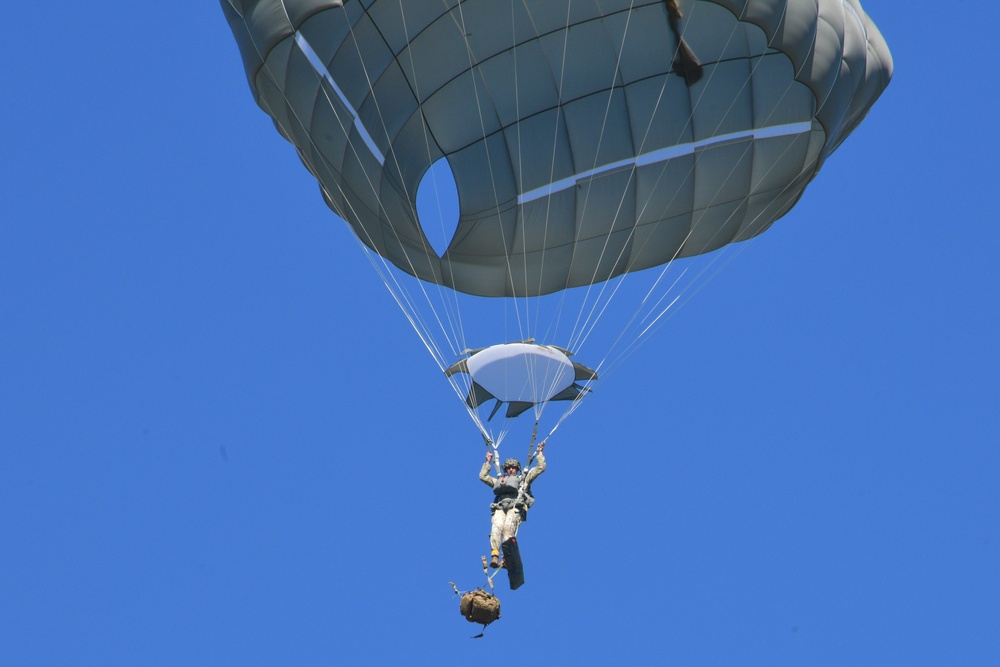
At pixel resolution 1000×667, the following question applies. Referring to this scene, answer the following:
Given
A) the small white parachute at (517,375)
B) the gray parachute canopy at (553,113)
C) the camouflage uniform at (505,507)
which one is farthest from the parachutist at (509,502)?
the gray parachute canopy at (553,113)

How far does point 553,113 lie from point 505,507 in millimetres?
4523

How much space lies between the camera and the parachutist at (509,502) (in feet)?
47.6

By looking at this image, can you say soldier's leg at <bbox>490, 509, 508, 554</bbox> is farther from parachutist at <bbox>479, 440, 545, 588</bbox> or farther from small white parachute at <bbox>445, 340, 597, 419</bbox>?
small white parachute at <bbox>445, 340, 597, 419</bbox>

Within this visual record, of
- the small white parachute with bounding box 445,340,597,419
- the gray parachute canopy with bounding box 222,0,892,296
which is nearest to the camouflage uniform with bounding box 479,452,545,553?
the small white parachute with bounding box 445,340,597,419

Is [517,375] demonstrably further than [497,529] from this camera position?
Yes

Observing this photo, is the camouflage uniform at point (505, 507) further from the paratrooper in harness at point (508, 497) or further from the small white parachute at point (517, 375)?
the small white parachute at point (517, 375)

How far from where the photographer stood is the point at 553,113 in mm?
16953

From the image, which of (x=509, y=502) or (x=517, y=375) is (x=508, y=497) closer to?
(x=509, y=502)

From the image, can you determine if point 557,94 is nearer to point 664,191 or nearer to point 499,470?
point 664,191

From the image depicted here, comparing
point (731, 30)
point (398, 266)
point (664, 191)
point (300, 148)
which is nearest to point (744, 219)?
point (664, 191)

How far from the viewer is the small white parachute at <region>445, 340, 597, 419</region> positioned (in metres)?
16.4

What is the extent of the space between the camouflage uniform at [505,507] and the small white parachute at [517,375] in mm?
1262

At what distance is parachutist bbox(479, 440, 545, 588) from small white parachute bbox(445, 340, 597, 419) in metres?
1.08

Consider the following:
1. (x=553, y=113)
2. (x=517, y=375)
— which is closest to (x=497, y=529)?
(x=517, y=375)
